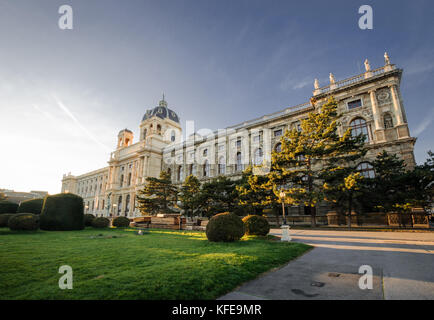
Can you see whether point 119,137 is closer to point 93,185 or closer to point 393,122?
point 93,185

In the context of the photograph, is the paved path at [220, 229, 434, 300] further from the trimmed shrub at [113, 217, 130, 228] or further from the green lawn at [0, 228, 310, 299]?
the trimmed shrub at [113, 217, 130, 228]

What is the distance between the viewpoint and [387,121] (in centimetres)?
2184

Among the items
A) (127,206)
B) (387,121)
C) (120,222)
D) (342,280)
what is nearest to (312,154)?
(387,121)

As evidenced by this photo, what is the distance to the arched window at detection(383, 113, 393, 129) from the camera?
2158 centimetres

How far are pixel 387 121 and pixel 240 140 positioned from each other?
788 inches

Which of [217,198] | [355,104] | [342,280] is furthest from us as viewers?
[217,198]

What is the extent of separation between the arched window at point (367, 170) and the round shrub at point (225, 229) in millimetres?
18590

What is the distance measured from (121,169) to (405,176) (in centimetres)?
6101

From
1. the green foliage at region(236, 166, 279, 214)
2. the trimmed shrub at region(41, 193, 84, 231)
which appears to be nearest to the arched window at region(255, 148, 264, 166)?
the green foliage at region(236, 166, 279, 214)

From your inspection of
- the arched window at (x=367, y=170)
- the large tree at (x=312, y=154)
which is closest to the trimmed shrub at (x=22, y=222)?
the large tree at (x=312, y=154)

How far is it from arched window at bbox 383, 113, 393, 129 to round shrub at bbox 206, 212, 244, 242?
2189cm

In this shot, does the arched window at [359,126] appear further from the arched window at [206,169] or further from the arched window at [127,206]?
the arched window at [127,206]

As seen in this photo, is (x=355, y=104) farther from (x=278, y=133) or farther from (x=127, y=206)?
(x=127, y=206)
